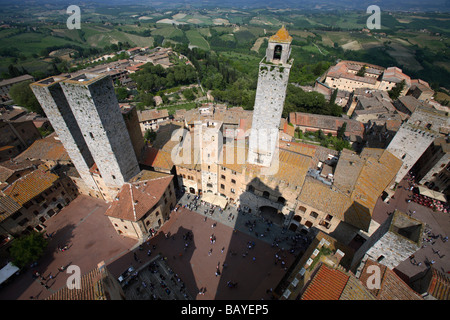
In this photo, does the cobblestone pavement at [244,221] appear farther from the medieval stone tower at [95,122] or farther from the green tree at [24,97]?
the green tree at [24,97]

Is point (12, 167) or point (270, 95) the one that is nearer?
point (270, 95)

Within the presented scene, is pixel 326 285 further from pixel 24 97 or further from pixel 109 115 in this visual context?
pixel 24 97

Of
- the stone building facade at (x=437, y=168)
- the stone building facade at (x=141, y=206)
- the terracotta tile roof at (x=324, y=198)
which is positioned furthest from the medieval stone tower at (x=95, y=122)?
the stone building facade at (x=437, y=168)

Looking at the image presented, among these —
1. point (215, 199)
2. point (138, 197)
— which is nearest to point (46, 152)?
point (138, 197)

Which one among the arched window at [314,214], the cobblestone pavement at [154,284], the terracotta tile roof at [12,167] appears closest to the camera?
the cobblestone pavement at [154,284]

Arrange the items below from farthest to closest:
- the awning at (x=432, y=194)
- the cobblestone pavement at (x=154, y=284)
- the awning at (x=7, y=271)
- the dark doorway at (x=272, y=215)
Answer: the awning at (x=432, y=194) < the dark doorway at (x=272, y=215) < the awning at (x=7, y=271) < the cobblestone pavement at (x=154, y=284)

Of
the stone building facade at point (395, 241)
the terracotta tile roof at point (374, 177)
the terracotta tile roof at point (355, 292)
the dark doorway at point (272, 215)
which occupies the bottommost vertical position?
the dark doorway at point (272, 215)
